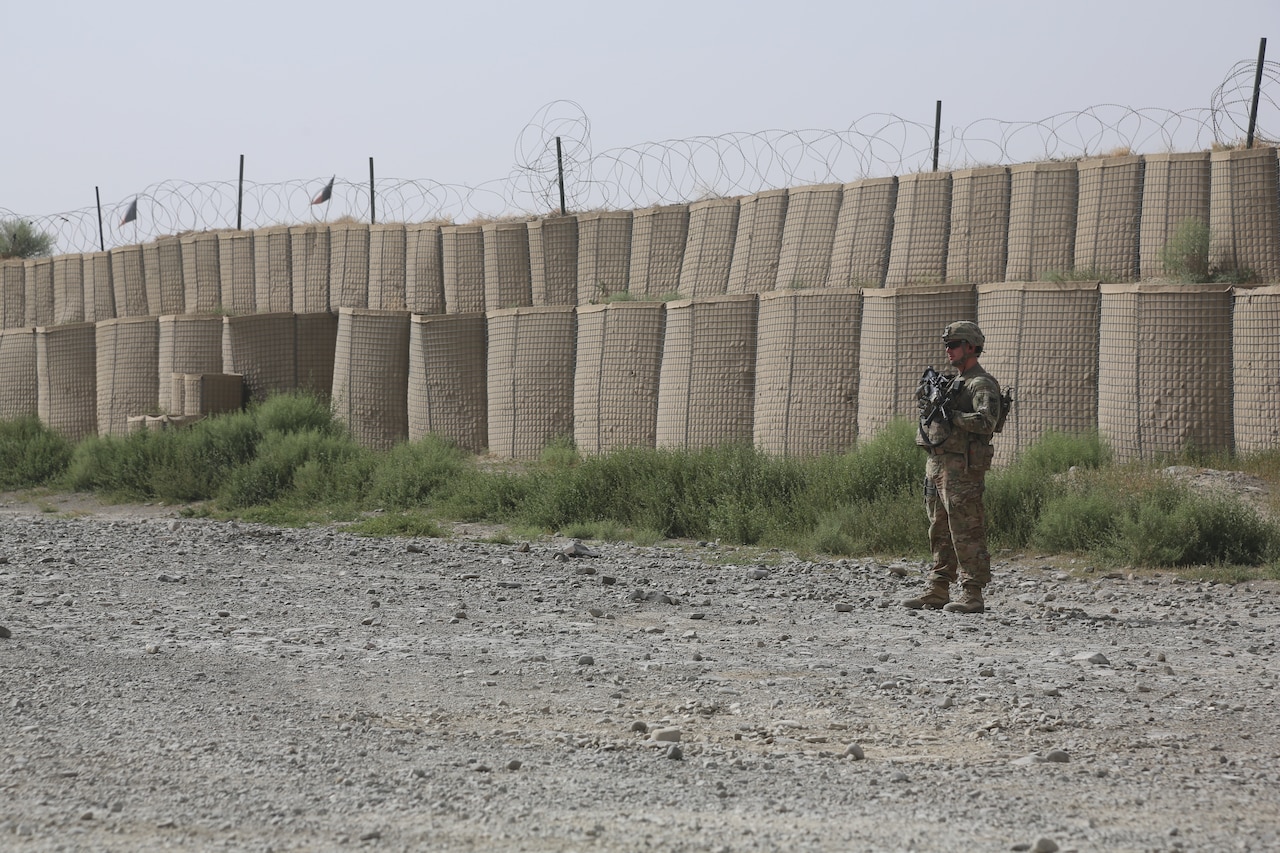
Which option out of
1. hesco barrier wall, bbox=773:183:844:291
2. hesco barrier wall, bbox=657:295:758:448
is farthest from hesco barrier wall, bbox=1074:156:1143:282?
hesco barrier wall, bbox=657:295:758:448

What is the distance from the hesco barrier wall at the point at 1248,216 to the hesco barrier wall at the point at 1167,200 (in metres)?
0.14

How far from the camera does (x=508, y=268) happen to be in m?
16.4

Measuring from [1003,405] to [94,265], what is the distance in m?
16.7

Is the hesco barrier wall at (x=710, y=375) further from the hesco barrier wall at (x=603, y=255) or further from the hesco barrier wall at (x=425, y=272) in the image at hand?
the hesco barrier wall at (x=425, y=272)

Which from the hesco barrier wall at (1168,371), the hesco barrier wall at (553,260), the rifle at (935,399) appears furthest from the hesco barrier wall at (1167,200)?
the hesco barrier wall at (553,260)

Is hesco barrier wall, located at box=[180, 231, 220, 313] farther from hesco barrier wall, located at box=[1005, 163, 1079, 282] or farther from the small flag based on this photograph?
hesco barrier wall, located at box=[1005, 163, 1079, 282]

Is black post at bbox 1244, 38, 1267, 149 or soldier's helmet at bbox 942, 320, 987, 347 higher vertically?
black post at bbox 1244, 38, 1267, 149

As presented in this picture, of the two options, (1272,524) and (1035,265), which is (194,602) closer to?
(1272,524)

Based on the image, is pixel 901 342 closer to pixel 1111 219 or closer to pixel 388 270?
pixel 1111 219

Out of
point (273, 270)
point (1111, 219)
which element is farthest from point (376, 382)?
point (1111, 219)

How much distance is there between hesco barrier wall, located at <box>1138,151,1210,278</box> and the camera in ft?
Result: 38.9

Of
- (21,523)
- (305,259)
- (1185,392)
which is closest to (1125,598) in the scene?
(1185,392)

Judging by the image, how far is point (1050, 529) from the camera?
31.0 feet

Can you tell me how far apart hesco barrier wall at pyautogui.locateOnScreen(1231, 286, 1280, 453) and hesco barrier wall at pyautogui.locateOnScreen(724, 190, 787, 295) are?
5148 mm
